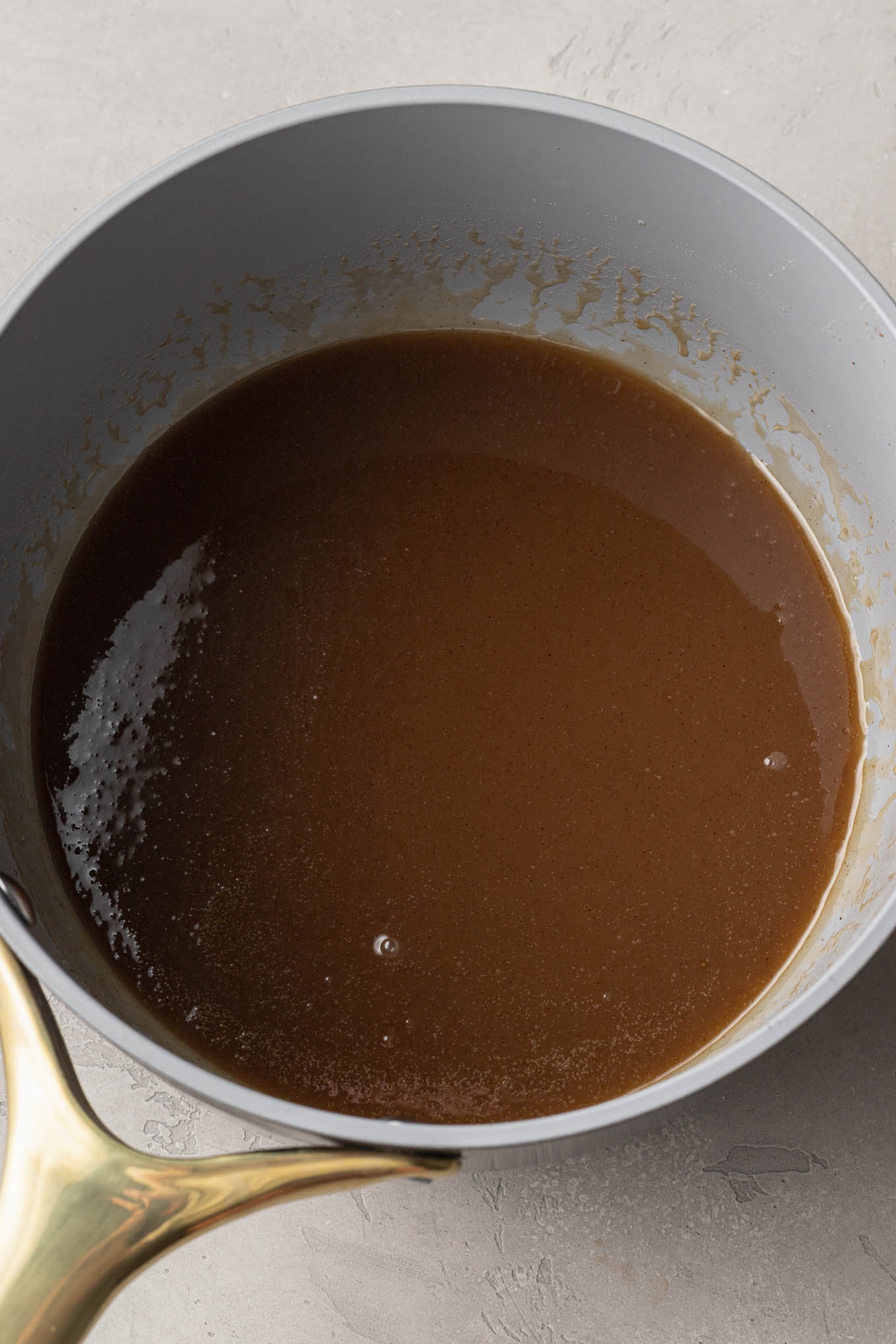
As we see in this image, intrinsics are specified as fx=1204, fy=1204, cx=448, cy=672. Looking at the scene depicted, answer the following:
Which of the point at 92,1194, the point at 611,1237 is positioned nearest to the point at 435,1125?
the point at 92,1194

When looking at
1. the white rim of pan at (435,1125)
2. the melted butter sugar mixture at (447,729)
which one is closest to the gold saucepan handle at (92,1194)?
the white rim of pan at (435,1125)

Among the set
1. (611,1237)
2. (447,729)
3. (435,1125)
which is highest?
(447,729)

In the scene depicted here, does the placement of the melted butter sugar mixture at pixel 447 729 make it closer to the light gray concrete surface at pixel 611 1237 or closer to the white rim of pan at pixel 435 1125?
the light gray concrete surface at pixel 611 1237

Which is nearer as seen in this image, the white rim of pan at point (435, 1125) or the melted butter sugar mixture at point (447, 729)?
the white rim of pan at point (435, 1125)

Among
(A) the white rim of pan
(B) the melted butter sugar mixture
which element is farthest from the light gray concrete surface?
(A) the white rim of pan

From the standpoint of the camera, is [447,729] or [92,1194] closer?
[92,1194]

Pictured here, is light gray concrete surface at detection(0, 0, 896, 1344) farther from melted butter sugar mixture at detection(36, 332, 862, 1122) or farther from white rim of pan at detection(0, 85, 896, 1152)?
white rim of pan at detection(0, 85, 896, 1152)

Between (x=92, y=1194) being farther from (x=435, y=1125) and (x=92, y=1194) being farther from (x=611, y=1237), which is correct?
(x=611, y=1237)
